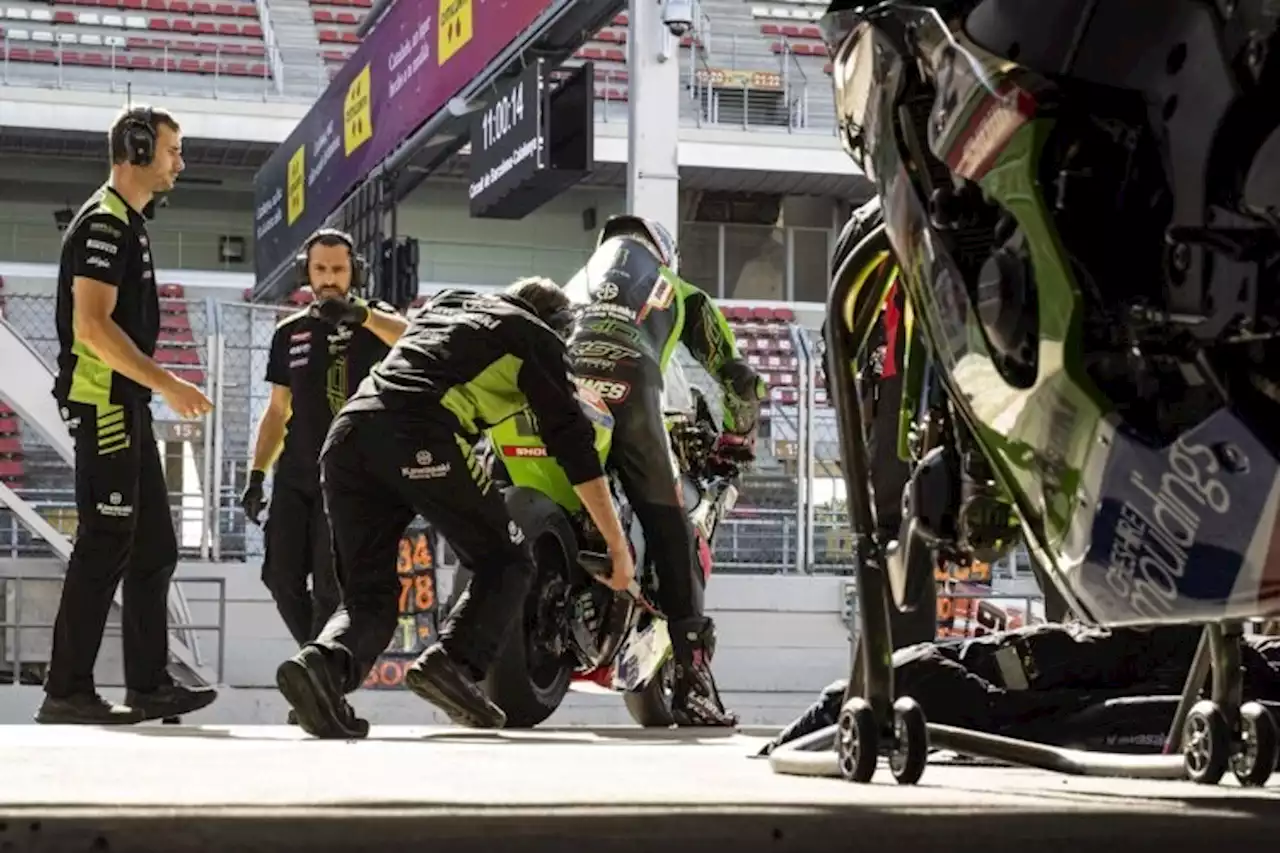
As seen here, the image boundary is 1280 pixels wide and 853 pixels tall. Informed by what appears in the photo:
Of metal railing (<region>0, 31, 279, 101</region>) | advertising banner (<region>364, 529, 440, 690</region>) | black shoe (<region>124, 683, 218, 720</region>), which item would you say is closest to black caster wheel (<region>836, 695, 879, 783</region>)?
black shoe (<region>124, 683, 218, 720</region>)

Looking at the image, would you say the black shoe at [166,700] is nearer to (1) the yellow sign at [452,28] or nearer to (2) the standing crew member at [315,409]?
(2) the standing crew member at [315,409]

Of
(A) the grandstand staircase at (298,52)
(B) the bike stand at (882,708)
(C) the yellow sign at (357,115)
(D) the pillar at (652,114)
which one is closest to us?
(B) the bike stand at (882,708)

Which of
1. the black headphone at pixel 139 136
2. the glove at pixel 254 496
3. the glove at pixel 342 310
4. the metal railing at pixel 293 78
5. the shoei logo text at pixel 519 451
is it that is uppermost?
the metal railing at pixel 293 78

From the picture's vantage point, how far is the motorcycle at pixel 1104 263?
1309 millimetres

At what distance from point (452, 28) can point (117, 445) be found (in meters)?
7.26

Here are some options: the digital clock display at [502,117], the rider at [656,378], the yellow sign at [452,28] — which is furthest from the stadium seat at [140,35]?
the rider at [656,378]

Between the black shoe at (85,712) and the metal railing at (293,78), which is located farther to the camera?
the metal railing at (293,78)

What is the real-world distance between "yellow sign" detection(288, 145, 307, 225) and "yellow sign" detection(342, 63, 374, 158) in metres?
1.70

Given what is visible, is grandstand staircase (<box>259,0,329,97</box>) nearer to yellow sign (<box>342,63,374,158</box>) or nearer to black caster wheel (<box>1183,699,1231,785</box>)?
yellow sign (<box>342,63,374,158</box>)

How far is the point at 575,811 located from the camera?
137cm

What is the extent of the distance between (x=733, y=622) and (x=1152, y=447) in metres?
9.36

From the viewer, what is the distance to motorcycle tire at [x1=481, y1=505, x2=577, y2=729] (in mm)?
5262

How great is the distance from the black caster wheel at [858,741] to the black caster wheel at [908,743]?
0.9 inches

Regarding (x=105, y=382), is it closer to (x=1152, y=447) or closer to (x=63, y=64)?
(x=1152, y=447)
